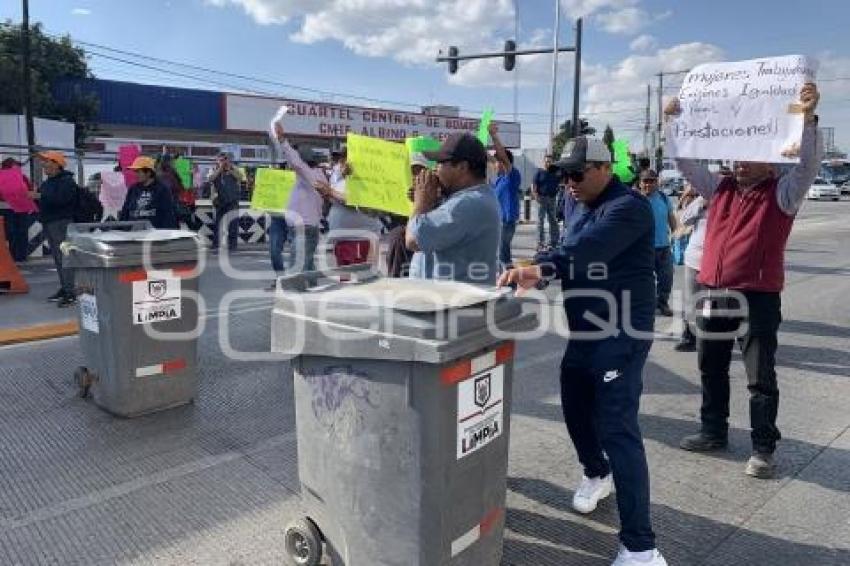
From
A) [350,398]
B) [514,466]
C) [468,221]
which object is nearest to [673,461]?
[514,466]

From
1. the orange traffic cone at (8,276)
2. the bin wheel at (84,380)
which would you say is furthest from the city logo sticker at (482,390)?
the orange traffic cone at (8,276)

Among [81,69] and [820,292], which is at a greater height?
[81,69]

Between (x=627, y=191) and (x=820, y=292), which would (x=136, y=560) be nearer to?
(x=627, y=191)

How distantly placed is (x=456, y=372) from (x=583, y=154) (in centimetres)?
120

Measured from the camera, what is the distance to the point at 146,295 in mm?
4914

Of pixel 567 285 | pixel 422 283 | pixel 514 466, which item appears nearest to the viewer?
pixel 422 283

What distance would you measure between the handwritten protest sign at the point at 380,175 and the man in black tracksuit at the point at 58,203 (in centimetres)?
524

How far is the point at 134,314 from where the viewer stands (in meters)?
4.89

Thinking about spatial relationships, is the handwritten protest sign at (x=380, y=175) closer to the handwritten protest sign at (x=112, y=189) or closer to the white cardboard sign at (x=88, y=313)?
the white cardboard sign at (x=88, y=313)

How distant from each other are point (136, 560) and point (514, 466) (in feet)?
6.91

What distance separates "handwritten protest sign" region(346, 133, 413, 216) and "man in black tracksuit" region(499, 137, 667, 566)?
6.41 feet

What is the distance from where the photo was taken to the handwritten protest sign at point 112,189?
14953 millimetres

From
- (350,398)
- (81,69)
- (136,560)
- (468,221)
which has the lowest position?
(136,560)

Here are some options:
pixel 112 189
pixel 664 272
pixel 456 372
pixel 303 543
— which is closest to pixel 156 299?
pixel 303 543
